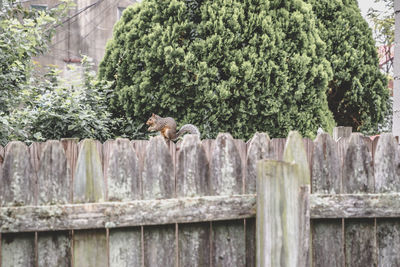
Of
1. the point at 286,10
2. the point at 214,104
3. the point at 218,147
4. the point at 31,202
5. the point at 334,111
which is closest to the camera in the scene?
the point at 31,202

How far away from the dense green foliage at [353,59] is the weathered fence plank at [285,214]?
417 cm

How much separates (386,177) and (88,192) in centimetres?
138

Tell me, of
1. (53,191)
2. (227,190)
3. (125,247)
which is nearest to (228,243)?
(227,190)

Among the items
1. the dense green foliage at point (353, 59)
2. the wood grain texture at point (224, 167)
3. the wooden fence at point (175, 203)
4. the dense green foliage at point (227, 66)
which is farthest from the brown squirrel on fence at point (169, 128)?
the dense green foliage at point (353, 59)

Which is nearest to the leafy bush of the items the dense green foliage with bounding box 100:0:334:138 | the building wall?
the dense green foliage with bounding box 100:0:334:138

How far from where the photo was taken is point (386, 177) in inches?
80.6

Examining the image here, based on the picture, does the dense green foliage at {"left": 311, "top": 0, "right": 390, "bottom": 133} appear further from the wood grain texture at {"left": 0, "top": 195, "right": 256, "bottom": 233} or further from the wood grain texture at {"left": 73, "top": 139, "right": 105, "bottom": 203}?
the wood grain texture at {"left": 73, "top": 139, "right": 105, "bottom": 203}

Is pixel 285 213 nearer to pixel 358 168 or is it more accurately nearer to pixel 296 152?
pixel 296 152

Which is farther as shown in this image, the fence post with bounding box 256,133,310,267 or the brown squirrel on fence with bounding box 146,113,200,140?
the brown squirrel on fence with bounding box 146,113,200,140

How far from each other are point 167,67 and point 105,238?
2.81 metres

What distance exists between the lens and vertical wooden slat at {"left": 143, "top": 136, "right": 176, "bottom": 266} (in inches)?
73.9

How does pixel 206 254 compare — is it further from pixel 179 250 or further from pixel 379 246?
pixel 379 246

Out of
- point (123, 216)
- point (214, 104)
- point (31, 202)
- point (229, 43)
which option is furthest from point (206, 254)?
point (229, 43)

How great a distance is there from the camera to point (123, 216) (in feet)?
5.96
